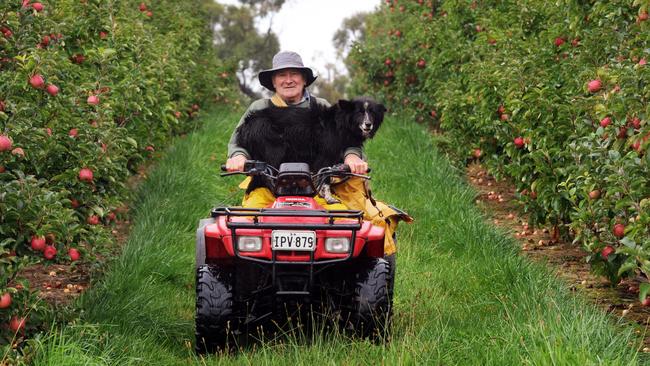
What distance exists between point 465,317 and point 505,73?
3.06 metres

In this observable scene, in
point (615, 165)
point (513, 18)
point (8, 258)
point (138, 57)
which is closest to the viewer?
point (8, 258)

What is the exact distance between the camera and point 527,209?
8.44m

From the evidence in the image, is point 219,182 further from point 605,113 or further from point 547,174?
point 605,113

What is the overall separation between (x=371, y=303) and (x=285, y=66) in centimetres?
166

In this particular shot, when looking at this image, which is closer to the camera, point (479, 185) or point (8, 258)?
point (8, 258)

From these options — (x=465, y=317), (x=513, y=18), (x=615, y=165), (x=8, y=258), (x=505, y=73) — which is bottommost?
(x=465, y=317)

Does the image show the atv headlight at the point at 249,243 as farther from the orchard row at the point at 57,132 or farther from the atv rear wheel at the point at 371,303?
the orchard row at the point at 57,132

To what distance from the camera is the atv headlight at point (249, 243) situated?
4.91m

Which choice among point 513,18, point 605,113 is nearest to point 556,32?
point 513,18

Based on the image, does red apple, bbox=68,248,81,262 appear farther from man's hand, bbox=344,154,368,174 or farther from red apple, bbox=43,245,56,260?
man's hand, bbox=344,154,368,174

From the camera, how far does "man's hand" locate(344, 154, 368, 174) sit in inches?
211

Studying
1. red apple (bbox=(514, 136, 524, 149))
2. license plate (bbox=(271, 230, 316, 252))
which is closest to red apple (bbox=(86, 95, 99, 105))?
license plate (bbox=(271, 230, 316, 252))

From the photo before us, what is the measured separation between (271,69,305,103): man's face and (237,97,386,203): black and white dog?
455 mm

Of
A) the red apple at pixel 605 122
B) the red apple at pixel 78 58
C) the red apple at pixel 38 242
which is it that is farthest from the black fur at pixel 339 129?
the red apple at pixel 78 58
